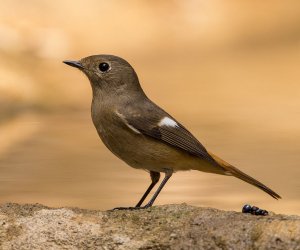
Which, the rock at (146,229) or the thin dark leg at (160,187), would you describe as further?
the thin dark leg at (160,187)

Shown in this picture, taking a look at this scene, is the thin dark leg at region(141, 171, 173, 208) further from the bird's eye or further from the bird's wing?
the bird's eye

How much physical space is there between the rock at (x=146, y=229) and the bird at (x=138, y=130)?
0.46 meters

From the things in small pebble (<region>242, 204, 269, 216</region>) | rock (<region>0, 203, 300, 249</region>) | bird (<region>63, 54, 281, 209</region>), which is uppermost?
bird (<region>63, 54, 281, 209</region>)

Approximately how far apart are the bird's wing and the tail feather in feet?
0.35

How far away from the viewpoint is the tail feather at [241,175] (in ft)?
23.9

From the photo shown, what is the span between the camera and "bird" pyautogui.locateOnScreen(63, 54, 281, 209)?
7.05m

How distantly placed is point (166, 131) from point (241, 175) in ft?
2.35

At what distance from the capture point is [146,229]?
254 inches

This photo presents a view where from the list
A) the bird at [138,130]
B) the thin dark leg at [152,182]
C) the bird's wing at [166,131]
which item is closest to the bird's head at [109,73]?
the bird at [138,130]

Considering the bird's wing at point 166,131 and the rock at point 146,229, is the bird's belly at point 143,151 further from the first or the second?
the rock at point 146,229

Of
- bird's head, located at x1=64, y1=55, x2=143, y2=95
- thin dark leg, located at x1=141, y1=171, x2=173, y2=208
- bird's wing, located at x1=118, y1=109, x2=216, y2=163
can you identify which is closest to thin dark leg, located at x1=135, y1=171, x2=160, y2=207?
thin dark leg, located at x1=141, y1=171, x2=173, y2=208

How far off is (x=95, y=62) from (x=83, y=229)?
1.45 m

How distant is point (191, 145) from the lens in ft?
23.5

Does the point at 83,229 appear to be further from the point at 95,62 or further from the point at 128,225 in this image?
the point at 95,62
